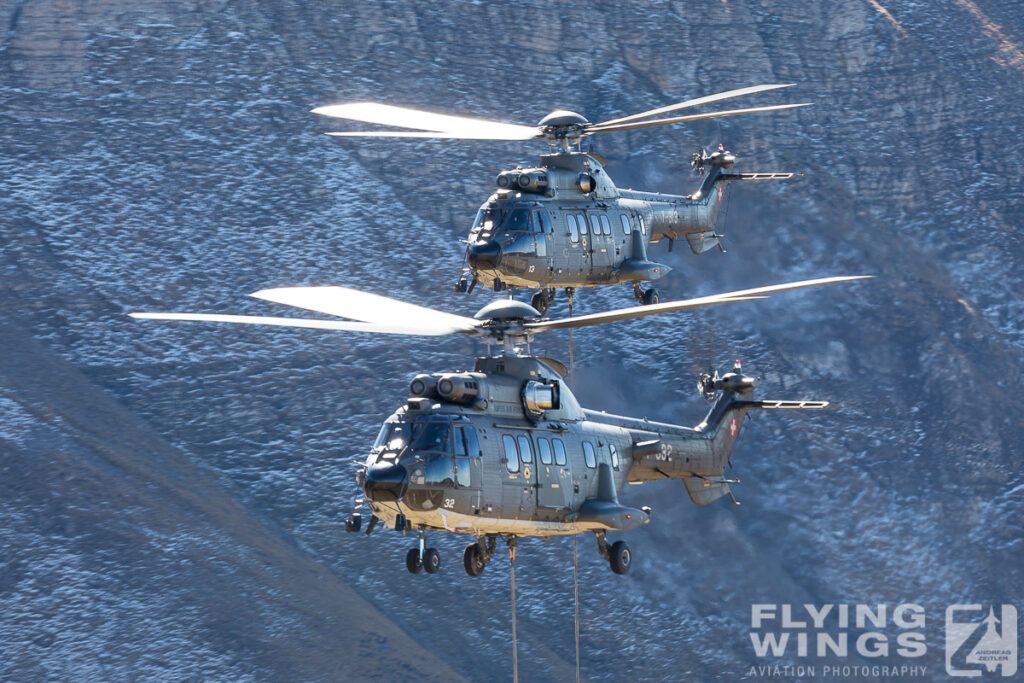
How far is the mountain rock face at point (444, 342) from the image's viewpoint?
68.8m

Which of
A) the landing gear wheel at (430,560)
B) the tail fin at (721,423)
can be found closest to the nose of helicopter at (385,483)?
A: the landing gear wheel at (430,560)

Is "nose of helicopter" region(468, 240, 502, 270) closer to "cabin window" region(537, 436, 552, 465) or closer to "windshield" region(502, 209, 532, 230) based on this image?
"windshield" region(502, 209, 532, 230)

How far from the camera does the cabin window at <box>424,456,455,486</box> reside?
99.3ft

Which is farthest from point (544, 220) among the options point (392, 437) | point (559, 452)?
point (392, 437)

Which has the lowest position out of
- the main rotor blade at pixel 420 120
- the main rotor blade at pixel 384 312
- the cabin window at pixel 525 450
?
the cabin window at pixel 525 450

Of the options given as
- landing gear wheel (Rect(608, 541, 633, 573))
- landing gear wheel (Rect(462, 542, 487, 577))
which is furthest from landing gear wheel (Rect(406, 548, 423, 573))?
landing gear wheel (Rect(608, 541, 633, 573))

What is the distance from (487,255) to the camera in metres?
40.4

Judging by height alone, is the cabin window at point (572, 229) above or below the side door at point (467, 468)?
above

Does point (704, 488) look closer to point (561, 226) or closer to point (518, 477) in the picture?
point (561, 226)

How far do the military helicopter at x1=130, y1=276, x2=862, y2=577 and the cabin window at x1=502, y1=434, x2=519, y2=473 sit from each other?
2 cm

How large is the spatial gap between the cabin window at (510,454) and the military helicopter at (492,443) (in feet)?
0.07

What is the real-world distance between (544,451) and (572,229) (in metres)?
10.0

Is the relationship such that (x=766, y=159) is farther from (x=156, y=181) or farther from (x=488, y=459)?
(x=488, y=459)

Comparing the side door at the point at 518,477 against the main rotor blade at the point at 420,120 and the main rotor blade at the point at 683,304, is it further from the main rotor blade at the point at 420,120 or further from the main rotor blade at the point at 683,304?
the main rotor blade at the point at 420,120
